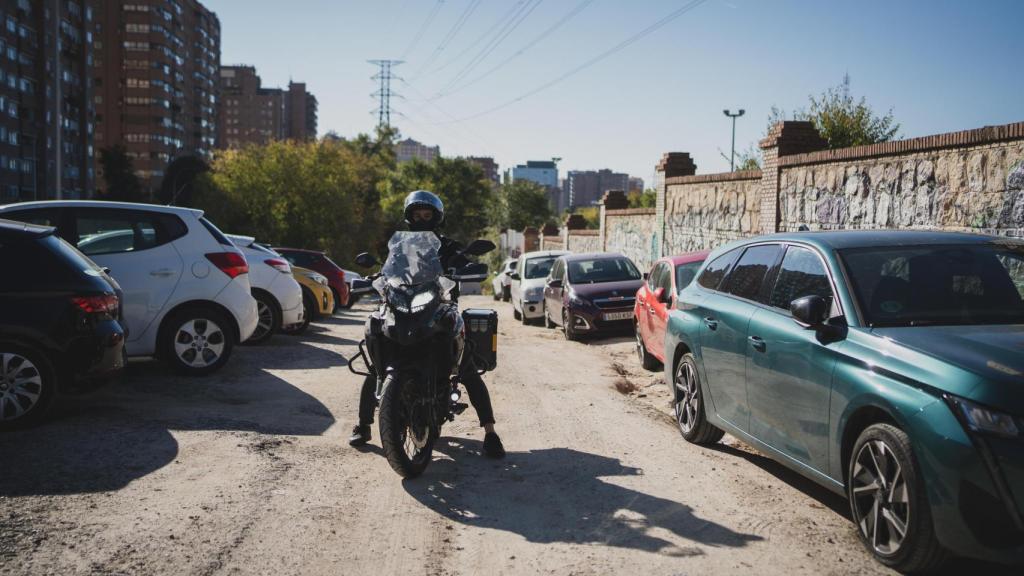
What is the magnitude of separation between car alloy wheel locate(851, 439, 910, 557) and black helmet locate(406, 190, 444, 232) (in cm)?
339

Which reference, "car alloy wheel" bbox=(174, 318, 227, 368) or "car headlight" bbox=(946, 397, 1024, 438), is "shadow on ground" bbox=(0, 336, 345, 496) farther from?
"car headlight" bbox=(946, 397, 1024, 438)

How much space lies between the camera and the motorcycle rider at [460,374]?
639 cm

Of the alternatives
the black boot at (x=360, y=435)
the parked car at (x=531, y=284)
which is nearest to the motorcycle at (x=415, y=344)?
the black boot at (x=360, y=435)

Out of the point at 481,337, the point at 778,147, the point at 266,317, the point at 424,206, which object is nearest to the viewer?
the point at 424,206

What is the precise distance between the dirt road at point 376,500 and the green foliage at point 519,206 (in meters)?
78.1

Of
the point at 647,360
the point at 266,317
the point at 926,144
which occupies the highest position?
the point at 926,144

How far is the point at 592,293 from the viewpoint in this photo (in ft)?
53.2

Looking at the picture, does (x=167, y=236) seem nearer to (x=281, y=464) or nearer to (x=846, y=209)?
(x=281, y=464)

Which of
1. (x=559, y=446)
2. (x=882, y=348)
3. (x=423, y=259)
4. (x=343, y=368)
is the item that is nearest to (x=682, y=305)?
(x=559, y=446)

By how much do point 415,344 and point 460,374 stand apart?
0.76 m

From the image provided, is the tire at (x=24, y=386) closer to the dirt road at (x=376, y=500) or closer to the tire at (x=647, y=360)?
the dirt road at (x=376, y=500)

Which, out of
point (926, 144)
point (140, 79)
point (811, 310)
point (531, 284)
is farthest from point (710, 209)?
point (140, 79)

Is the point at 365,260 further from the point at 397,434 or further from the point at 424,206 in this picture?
the point at 397,434

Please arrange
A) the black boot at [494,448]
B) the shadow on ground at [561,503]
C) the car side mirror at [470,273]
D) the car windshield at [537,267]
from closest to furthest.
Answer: the shadow on ground at [561,503] → the car side mirror at [470,273] → the black boot at [494,448] → the car windshield at [537,267]
